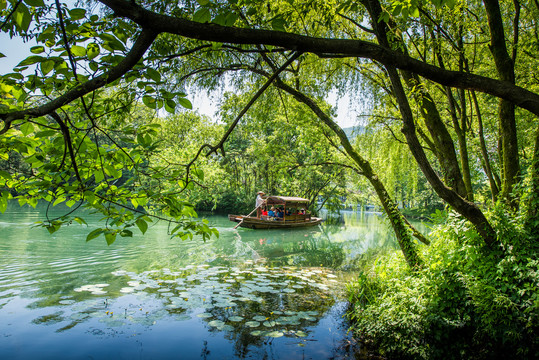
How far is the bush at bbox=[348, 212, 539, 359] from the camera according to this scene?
9.91 ft

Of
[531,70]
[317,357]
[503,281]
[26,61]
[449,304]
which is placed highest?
[531,70]

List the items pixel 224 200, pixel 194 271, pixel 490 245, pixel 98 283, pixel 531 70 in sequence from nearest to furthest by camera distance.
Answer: pixel 490 245
pixel 531 70
pixel 98 283
pixel 194 271
pixel 224 200

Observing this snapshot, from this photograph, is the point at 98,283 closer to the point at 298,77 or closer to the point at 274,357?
the point at 274,357

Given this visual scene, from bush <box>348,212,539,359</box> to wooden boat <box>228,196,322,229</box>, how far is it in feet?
45.6

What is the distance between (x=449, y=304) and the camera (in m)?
3.51

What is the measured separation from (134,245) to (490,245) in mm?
10765

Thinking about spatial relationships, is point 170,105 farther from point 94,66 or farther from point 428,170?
point 428,170

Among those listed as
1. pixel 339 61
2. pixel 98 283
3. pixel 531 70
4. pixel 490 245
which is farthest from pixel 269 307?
pixel 531 70

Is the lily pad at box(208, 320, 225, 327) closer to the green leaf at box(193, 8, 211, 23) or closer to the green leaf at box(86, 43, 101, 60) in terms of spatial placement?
the green leaf at box(86, 43, 101, 60)

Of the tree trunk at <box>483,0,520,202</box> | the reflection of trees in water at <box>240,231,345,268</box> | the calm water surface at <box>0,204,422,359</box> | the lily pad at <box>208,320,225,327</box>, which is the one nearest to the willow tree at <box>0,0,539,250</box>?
the tree trunk at <box>483,0,520,202</box>

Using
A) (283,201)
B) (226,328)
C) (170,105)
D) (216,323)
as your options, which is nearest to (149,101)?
(170,105)

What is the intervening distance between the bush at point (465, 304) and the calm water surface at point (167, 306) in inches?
27.5

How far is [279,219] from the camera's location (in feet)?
65.0

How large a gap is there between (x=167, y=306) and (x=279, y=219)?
14695 millimetres
